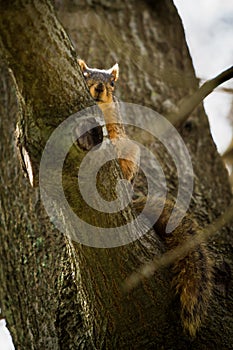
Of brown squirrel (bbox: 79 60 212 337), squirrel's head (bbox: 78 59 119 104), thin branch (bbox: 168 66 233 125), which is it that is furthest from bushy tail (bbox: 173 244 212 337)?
squirrel's head (bbox: 78 59 119 104)

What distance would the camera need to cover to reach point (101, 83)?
3.02 meters

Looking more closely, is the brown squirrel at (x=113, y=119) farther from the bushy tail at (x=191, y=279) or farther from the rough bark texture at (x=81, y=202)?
the bushy tail at (x=191, y=279)

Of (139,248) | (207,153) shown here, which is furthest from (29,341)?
(207,153)

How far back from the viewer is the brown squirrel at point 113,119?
2926mm

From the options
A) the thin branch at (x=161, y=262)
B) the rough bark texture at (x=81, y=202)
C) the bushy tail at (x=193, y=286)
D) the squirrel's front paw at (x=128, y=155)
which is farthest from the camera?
the squirrel's front paw at (x=128, y=155)

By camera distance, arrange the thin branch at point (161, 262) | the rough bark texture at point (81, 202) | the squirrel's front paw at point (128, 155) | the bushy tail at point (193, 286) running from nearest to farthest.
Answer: the rough bark texture at point (81, 202), the thin branch at point (161, 262), the bushy tail at point (193, 286), the squirrel's front paw at point (128, 155)

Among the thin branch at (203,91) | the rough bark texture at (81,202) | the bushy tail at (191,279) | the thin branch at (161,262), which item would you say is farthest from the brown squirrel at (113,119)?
the thin branch at (161,262)

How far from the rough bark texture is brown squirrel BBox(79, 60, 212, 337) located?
46 mm

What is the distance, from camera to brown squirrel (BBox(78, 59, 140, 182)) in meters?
2.93

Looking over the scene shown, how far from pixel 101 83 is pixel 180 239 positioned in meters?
1.00

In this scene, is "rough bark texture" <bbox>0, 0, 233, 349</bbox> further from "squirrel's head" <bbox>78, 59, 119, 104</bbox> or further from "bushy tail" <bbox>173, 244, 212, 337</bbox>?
"squirrel's head" <bbox>78, 59, 119, 104</bbox>

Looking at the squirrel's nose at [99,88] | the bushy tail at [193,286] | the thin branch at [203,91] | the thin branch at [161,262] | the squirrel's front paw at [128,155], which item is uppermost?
the squirrel's nose at [99,88]

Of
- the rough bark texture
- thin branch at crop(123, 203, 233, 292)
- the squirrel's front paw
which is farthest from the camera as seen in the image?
the squirrel's front paw

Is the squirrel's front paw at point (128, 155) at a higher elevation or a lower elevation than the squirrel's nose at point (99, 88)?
lower
